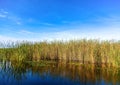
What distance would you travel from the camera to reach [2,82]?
7.53 metres

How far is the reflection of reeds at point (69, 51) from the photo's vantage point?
14.8 meters

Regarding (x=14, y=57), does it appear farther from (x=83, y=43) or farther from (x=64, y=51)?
(x=83, y=43)

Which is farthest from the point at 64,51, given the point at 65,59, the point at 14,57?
the point at 14,57

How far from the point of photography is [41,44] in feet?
61.6

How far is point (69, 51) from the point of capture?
17359mm

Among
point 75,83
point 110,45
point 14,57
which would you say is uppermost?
point 110,45

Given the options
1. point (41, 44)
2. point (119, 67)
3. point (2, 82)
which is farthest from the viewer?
point (41, 44)

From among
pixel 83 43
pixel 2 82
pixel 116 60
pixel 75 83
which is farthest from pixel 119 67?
pixel 2 82

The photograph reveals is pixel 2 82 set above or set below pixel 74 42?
below

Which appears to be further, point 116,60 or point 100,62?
point 100,62

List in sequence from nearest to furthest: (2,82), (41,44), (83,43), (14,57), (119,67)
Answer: (2,82) → (119,67) → (14,57) → (83,43) → (41,44)

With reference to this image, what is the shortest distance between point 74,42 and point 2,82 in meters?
11.5

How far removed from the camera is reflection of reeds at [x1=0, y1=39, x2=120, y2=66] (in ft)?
48.5

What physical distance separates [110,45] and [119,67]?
10.7 ft
